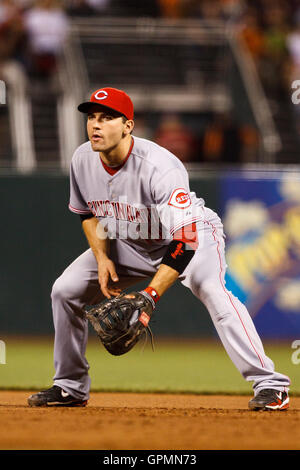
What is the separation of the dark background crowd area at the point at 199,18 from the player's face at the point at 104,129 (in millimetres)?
5348

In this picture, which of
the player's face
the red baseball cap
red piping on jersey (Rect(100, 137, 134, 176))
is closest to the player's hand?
red piping on jersey (Rect(100, 137, 134, 176))

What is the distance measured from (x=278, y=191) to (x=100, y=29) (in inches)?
157

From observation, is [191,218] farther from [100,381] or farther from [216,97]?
[216,97]

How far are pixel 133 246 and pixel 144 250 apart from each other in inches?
2.9

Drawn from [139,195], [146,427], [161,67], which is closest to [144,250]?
[139,195]

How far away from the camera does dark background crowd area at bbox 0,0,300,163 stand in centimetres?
1012

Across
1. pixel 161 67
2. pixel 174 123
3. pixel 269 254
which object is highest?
pixel 161 67

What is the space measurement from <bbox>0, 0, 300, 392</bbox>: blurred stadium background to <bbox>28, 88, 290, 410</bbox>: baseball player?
11.9ft

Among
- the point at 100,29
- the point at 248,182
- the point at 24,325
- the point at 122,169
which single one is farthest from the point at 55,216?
the point at 122,169

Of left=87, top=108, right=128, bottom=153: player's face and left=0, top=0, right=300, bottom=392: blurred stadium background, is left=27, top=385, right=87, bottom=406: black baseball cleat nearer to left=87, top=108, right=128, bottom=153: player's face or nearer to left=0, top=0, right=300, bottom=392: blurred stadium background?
left=87, top=108, right=128, bottom=153: player's face

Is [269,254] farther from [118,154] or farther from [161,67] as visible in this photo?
[118,154]

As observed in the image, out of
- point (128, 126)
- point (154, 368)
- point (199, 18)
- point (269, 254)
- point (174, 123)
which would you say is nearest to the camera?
point (128, 126)

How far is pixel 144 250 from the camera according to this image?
4.98 m

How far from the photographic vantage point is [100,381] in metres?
6.62
